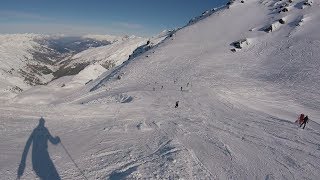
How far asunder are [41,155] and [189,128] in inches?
466

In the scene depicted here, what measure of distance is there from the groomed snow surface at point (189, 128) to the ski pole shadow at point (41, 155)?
60 millimetres

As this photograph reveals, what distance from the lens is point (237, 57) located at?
76.9 m

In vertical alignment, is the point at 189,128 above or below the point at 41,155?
above

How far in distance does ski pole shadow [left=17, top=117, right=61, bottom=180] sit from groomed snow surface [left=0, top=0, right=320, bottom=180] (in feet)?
0.20

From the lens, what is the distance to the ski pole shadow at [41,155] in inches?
723

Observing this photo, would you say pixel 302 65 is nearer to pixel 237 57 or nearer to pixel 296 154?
pixel 237 57

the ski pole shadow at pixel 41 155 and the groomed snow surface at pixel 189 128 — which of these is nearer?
the ski pole shadow at pixel 41 155

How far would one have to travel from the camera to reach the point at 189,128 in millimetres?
28109

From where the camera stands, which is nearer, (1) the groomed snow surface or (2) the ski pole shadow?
(2) the ski pole shadow

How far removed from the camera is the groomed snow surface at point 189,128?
19375 mm

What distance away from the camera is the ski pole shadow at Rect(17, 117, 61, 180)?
18375mm

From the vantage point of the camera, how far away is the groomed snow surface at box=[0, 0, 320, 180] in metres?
19.4

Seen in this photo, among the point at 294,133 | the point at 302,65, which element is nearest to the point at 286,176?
the point at 294,133

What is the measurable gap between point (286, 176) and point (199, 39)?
82078 mm
